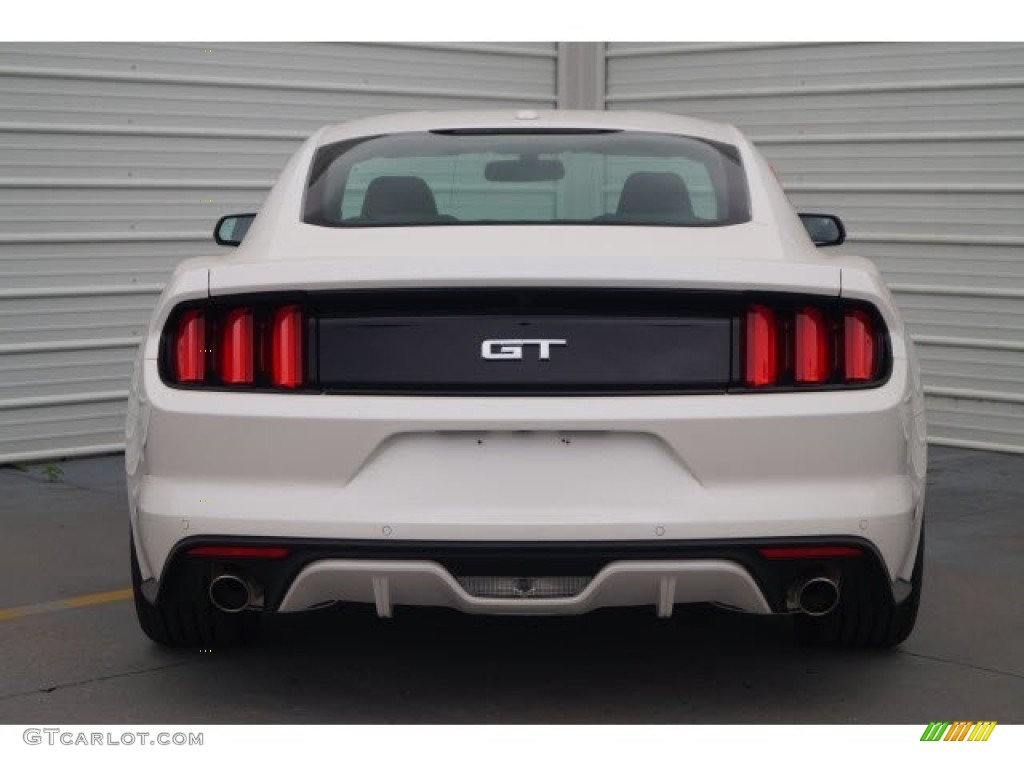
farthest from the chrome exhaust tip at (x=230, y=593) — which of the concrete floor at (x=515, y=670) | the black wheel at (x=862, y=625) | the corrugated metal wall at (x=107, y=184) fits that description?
the corrugated metal wall at (x=107, y=184)

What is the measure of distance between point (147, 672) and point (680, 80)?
8.26 metres

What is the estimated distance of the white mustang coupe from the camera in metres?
4.25

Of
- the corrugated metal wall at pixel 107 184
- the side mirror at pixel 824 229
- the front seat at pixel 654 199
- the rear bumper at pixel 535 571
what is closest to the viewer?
the rear bumper at pixel 535 571

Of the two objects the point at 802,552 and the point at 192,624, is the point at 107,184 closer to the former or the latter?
the point at 192,624

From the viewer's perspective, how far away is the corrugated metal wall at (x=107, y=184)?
10.0 metres

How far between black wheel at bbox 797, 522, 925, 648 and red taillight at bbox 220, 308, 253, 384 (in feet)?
6.00

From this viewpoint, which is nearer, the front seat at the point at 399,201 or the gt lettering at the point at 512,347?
the gt lettering at the point at 512,347

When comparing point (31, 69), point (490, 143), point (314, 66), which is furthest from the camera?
point (314, 66)

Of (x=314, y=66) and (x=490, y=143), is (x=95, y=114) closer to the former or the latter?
(x=314, y=66)

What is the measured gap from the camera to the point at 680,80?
12555 mm

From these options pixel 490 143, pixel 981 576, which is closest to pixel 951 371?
pixel 981 576
